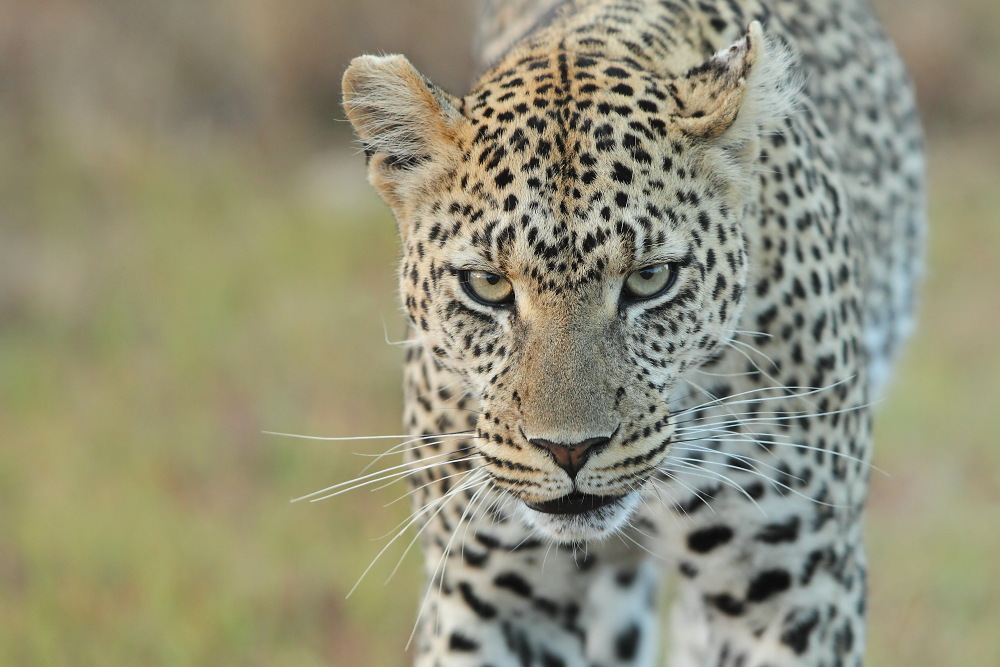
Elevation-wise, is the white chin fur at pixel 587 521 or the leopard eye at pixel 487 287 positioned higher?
the leopard eye at pixel 487 287

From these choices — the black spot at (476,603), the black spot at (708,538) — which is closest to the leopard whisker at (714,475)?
the black spot at (708,538)

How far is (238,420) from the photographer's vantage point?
33.1ft

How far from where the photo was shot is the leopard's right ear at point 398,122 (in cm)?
482

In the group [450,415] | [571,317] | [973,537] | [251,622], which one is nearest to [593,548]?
[450,415]

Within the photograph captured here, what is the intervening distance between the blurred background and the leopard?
564 mm

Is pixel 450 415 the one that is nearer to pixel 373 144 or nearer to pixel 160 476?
pixel 373 144

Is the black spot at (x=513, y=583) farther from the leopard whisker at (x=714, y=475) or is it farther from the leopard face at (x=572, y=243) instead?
the leopard whisker at (x=714, y=475)

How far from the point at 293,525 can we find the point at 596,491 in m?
4.36

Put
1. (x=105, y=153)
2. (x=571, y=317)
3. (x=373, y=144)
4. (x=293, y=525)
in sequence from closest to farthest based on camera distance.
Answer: (x=571, y=317), (x=373, y=144), (x=293, y=525), (x=105, y=153)

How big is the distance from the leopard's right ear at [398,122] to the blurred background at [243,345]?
0.54 m

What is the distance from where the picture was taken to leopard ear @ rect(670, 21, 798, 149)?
4.72 m

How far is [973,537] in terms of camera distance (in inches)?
346

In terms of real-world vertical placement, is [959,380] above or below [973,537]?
above

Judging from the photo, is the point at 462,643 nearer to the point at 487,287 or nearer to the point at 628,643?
the point at 628,643
